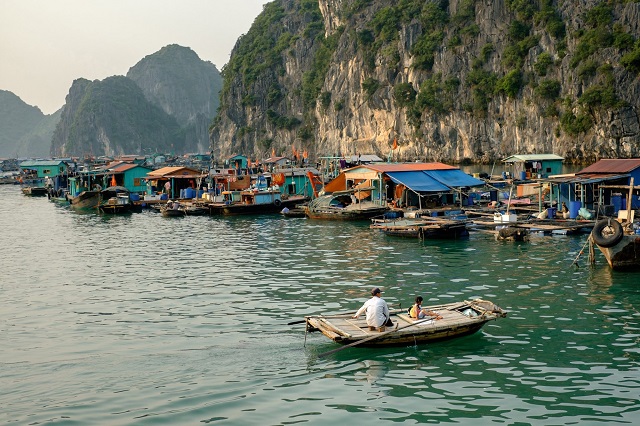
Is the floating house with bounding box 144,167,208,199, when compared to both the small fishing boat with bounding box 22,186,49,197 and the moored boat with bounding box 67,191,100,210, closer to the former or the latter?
the moored boat with bounding box 67,191,100,210

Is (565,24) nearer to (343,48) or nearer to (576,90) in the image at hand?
(576,90)

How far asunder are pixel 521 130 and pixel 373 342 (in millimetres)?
79292

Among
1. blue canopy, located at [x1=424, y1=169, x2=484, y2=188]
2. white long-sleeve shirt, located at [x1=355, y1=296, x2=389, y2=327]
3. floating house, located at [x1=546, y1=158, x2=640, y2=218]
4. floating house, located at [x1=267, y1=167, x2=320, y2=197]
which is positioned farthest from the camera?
floating house, located at [x1=267, y1=167, x2=320, y2=197]

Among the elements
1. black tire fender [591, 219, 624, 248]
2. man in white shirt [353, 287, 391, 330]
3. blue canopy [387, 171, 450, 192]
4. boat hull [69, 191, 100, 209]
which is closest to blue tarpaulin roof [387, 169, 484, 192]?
blue canopy [387, 171, 450, 192]

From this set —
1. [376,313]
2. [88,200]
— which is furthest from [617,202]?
[88,200]

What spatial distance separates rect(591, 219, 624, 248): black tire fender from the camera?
81.5 feet

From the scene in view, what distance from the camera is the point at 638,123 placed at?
2990 inches

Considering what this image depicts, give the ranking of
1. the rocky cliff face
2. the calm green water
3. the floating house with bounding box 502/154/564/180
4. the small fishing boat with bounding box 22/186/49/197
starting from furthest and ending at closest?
1. the small fishing boat with bounding box 22/186/49/197
2. the rocky cliff face
3. the floating house with bounding box 502/154/564/180
4. the calm green water

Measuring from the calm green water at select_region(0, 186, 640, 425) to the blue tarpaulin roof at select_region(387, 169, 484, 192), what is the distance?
994cm

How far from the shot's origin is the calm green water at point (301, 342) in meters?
13.5

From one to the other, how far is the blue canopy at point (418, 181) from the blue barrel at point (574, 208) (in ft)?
28.0

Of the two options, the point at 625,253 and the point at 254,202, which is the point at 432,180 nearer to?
the point at 254,202

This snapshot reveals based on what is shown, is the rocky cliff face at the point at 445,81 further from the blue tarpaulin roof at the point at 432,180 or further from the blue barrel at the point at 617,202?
the blue barrel at the point at 617,202

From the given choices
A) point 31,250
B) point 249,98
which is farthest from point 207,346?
point 249,98
